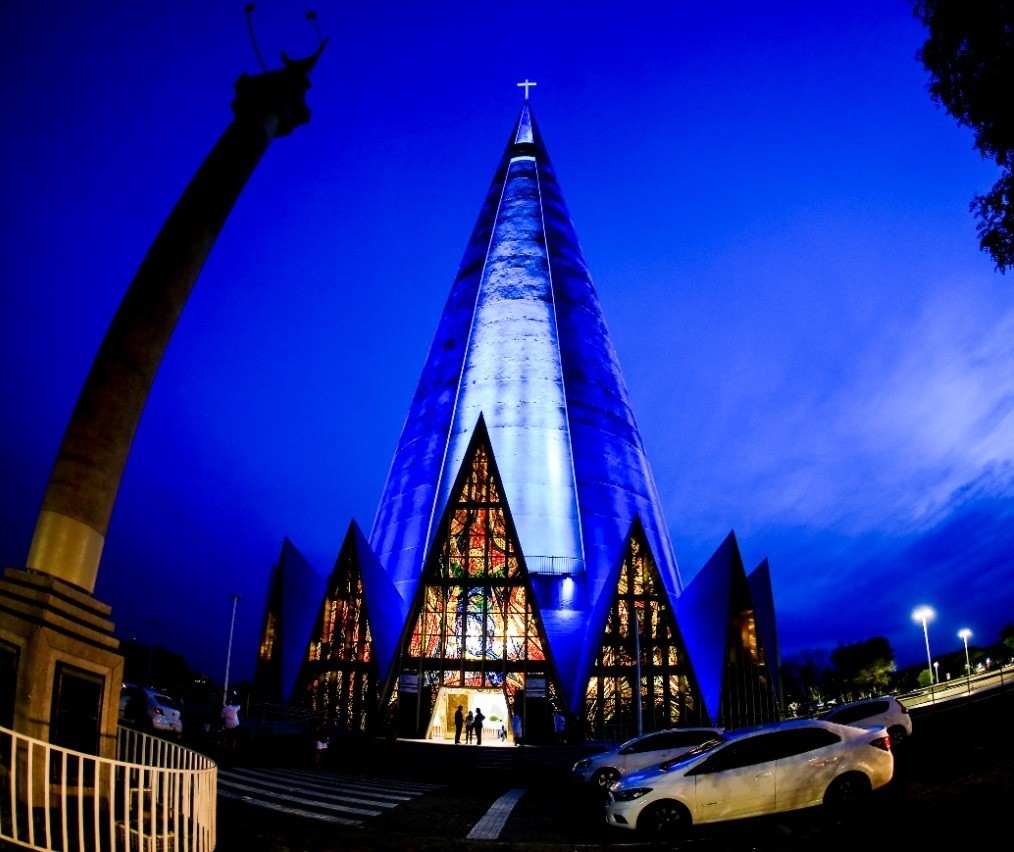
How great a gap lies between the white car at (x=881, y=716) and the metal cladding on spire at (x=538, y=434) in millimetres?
16191

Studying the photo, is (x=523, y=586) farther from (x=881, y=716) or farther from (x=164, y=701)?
(x=881, y=716)

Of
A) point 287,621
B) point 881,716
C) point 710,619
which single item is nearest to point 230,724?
point 881,716

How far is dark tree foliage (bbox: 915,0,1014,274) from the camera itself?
12.7 metres

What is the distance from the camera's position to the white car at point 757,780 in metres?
10.9

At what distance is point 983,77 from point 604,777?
49.2 feet

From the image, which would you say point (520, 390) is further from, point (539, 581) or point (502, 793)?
point (502, 793)

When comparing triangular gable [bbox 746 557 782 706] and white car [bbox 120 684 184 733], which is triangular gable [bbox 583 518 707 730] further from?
white car [bbox 120 684 184 733]

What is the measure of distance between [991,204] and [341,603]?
29.6 metres

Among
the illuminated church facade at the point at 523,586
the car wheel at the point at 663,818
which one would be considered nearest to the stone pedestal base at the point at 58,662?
the car wheel at the point at 663,818

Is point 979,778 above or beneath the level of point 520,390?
beneath

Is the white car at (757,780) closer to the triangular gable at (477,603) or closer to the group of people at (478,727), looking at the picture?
the group of people at (478,727)

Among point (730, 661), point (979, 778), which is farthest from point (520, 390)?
point (979, 778)

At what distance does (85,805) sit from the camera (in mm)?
8227

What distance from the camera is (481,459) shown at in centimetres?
3538
